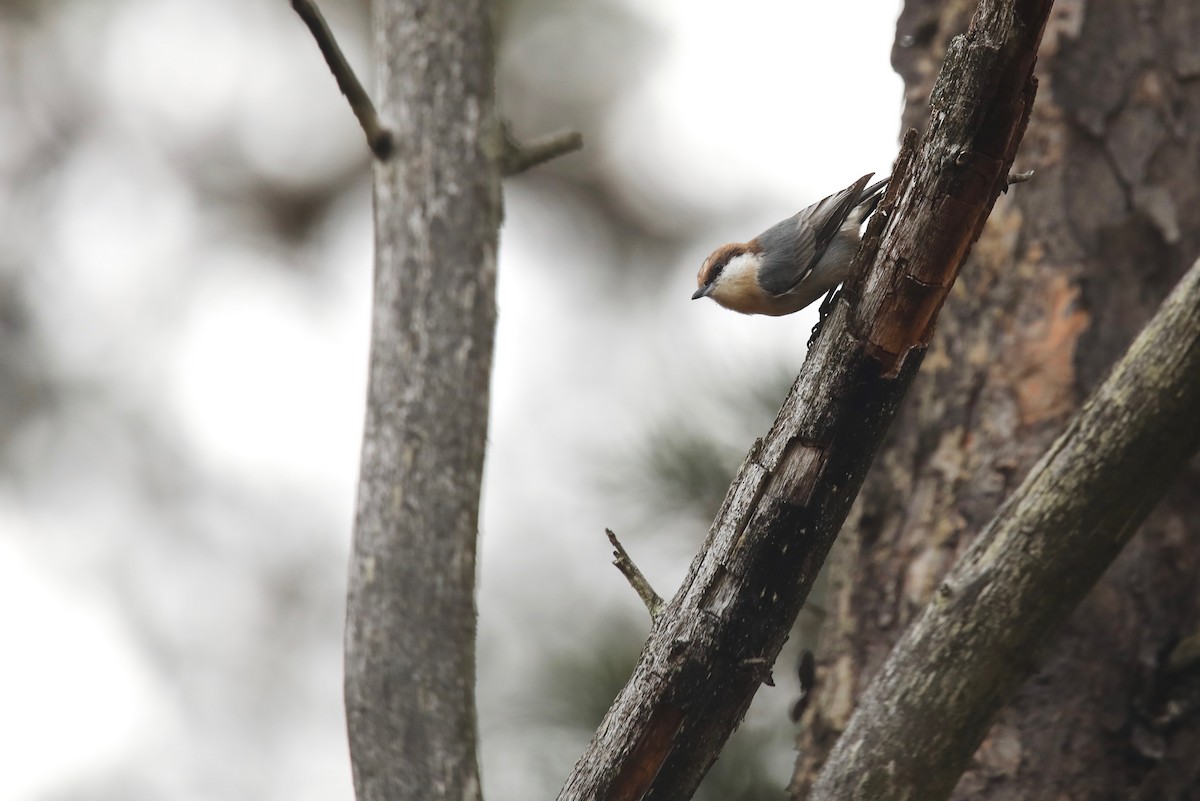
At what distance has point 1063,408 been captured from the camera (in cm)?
263

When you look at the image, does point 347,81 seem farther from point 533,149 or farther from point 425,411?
point 425,411

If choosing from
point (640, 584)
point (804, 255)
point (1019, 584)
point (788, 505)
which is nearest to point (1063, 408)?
point (804, 255)

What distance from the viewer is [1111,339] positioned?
2680mm

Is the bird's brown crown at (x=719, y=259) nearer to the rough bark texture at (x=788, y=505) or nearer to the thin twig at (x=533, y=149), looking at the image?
the thin twig at (x=533, y=149)

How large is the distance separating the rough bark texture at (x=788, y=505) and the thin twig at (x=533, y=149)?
123 cm

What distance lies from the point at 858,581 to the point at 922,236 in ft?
4.30

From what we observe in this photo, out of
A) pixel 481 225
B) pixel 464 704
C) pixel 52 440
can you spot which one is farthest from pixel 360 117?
pixel 52 440

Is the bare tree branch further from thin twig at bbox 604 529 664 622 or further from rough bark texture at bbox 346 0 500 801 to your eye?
rough bark texture at bbox 346 0 500 801

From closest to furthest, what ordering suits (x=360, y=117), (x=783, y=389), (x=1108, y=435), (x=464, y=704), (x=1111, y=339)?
(x=1108, y=435) < (x=464, y=704) < (x=360, y=117) < (x=1111, y=339) < (x=783, y=389)

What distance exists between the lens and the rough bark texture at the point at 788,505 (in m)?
1.65

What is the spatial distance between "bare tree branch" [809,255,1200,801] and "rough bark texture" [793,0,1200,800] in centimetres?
66

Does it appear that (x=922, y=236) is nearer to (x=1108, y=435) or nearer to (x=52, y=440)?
(x=1108, y=435)

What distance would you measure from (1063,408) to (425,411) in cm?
151

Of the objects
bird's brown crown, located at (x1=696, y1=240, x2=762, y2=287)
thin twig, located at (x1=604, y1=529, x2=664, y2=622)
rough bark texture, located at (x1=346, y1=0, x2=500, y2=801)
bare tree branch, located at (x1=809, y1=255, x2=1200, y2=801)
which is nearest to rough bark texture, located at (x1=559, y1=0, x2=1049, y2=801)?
thin twig, located at (x1=604, y1=529, x2=664, y2=622)
